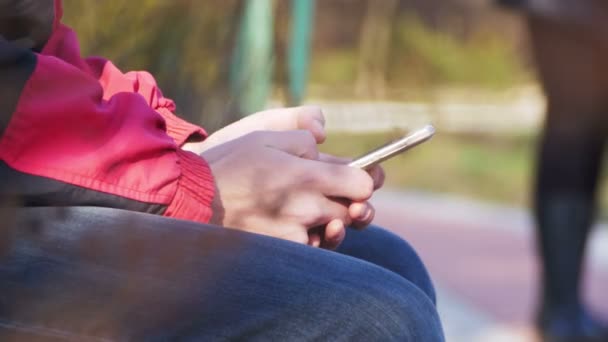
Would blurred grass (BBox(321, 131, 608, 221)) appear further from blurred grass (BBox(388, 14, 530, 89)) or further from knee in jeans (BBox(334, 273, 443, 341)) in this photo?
knee in jeans (BBox(334, 273, 443, 341))

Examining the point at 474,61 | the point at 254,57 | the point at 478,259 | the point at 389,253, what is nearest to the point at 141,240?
the point at 389,253

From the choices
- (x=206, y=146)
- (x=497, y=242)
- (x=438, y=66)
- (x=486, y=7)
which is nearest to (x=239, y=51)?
(x=206, y=146)

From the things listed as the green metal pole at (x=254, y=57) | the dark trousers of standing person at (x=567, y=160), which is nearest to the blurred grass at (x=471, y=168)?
the dark trousers of standing person at (x=567, y=160)

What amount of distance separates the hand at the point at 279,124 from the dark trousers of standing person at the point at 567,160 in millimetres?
2262

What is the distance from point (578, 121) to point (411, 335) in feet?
8.89

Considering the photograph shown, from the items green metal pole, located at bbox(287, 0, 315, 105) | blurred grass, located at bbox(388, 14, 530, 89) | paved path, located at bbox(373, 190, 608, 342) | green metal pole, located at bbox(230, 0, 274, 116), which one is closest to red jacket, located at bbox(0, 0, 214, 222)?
Result: green metal pole, located at bbox(230, 0, 274, 116)

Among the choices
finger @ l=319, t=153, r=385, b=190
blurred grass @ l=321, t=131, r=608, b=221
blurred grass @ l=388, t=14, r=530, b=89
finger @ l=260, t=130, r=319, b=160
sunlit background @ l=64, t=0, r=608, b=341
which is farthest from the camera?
blurred grass @ l=388, t=14, r=530, b=89

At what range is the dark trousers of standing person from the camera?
3.79 m

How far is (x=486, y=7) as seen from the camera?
1152 centimetres

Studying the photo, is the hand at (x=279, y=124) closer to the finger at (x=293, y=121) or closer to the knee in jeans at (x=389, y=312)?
the finger at (x=293, y=121)

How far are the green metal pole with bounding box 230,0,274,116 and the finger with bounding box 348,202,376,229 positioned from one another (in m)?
1.88

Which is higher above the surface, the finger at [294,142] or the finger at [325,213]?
the finger at [294,142]

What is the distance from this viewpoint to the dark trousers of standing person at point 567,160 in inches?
149

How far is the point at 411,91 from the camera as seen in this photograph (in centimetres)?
486
